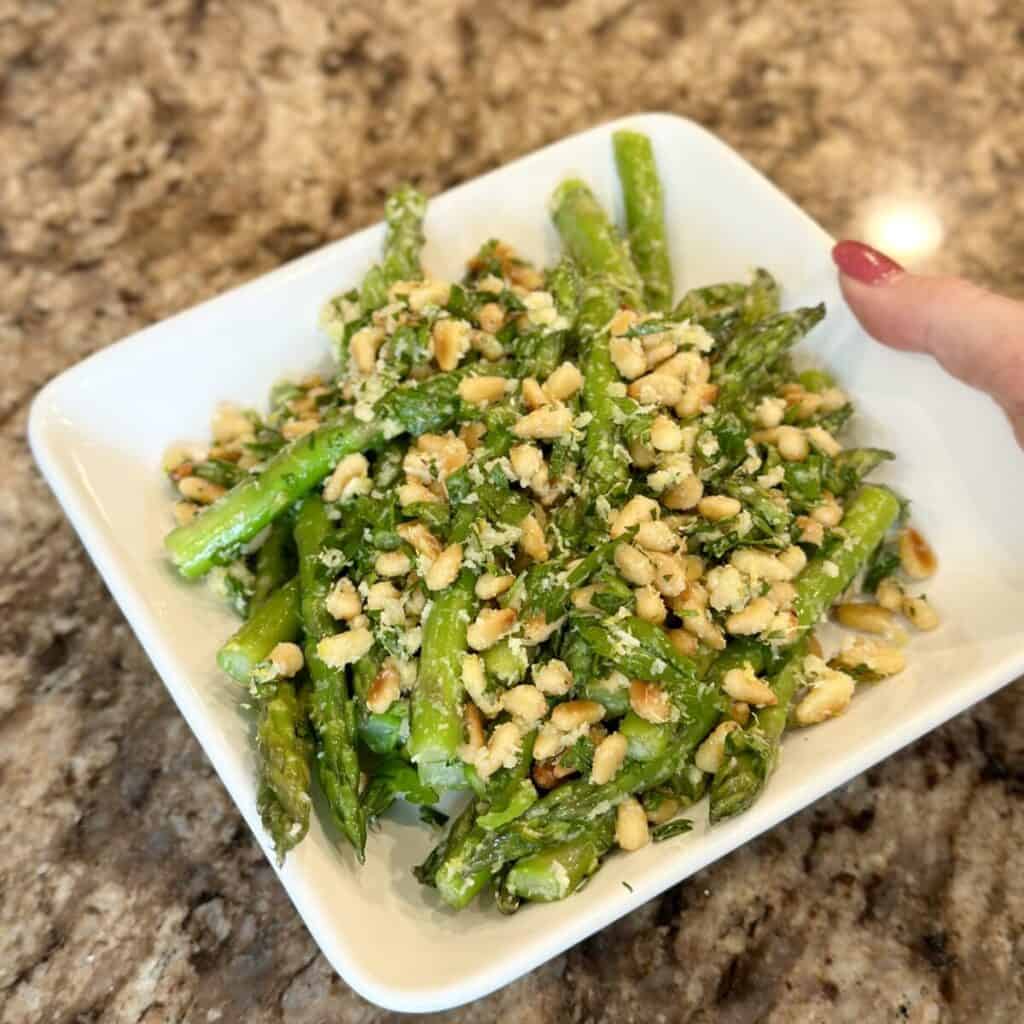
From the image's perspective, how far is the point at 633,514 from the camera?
6.46 feet

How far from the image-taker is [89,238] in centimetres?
330

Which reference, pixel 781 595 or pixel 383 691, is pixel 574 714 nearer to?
pixel 383 691

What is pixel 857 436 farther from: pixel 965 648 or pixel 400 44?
pixel 400 44

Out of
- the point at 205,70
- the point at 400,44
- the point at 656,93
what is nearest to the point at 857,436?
the point at 656,93

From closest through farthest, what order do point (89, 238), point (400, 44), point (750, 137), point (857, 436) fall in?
point (857, 436) → point (89, 238) → point (750, 137) → point (400, 44)

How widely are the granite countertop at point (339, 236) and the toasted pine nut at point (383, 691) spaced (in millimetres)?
513

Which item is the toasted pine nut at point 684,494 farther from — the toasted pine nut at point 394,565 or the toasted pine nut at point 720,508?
the toasted pine nut at point 394,565

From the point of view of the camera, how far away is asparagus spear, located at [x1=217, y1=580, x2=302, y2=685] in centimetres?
199

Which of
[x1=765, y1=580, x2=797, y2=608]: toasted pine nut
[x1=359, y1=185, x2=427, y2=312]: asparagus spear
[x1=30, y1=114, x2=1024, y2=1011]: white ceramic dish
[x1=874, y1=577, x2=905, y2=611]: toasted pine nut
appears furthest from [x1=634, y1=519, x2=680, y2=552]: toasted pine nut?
[x1=359, y1=185, x2=427, y2=312]: asparagus spear

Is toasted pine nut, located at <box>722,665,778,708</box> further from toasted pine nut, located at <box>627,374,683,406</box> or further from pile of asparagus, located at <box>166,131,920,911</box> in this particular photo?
toasted pine nut, located at <box>627,374,683,406</box>

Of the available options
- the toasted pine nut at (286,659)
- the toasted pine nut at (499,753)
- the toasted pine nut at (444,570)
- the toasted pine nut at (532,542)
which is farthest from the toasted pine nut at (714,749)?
the toasted pine nut at (286,659)

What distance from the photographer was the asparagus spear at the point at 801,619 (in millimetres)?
1808

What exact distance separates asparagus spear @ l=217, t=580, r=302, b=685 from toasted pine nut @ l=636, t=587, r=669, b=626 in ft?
2.18

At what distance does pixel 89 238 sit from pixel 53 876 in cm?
196
